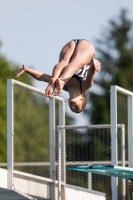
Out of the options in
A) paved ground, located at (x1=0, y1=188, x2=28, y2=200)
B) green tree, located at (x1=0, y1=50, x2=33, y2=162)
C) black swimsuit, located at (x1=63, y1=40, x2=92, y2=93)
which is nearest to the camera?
black swimsuit, located at (x1=63, y1=40, x2=92, y2=93)

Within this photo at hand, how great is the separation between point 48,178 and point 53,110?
114 cm

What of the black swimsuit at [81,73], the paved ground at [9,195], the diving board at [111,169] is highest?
the black swimsuit at [81,73]

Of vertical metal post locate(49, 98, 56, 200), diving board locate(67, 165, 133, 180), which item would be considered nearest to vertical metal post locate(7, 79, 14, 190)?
diving board locate(67, 165, 133, 180)

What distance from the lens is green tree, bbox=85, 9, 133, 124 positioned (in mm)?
57812

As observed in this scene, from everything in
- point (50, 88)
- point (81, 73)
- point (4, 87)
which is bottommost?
point (50, 88)

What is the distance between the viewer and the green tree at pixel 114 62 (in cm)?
5781

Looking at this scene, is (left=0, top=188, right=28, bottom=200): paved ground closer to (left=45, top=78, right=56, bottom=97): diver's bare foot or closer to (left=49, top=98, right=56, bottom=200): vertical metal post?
(left=49, top=98, right=56, bottom=200): vertical metal post

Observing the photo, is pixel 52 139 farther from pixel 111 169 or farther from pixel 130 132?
pixel 111 169

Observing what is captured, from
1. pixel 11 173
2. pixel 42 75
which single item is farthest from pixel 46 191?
pixel 42 75

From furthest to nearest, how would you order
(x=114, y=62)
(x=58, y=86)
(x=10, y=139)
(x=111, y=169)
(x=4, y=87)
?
(x=114, y=62)
(x=4, y=87)
(x=10, y=139)
(x=111, y=169)
(x=58, y=86)

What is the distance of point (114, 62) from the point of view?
199 ft

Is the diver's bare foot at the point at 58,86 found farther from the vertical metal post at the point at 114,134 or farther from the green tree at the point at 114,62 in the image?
the green tree at the point at 114,62

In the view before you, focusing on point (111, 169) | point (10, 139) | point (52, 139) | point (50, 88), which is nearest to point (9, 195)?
point (10, 139)

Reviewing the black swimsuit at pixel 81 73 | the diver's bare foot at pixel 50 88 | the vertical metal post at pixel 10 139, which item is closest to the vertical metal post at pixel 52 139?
the vertical metal post at pixel 10 139
